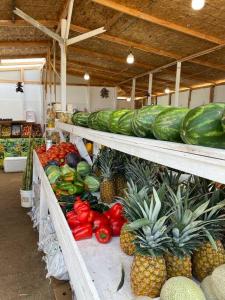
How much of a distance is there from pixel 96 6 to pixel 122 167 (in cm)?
396

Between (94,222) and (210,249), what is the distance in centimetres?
75

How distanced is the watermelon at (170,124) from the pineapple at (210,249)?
0.30m

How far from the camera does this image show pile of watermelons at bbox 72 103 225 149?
780 millimetres

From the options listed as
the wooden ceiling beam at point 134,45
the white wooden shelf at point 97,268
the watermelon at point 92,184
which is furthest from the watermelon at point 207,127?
the wooden ceiling beam at point 134,45

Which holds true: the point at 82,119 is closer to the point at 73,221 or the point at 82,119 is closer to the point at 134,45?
the point at 73,221

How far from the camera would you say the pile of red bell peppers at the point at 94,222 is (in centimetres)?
143

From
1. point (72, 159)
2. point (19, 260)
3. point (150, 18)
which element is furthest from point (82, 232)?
point (150, 18)

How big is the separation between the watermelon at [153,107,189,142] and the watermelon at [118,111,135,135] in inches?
11.9

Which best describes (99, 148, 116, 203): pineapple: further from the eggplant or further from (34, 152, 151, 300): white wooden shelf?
the eggplant

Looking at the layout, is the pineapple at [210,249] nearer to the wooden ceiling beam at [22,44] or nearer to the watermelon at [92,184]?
the watermelon at [92,184]

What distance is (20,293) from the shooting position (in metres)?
2.46

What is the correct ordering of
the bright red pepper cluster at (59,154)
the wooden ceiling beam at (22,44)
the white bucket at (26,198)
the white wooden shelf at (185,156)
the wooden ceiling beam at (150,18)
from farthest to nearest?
the wooden ceiling beam at (22,44), the white bucket at (26,198), the wooden ceiling beam at (150,18), the bright red pepper cluster at (59,154), the white wooden shelf at (185,156)

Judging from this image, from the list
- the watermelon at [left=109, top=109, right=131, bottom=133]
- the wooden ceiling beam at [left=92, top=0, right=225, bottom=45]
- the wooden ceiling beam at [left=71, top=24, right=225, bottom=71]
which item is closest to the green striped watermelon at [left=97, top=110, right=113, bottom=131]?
the watermelon at [left=109, top=109, right=131, bottom=133]

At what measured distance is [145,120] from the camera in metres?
1.14
